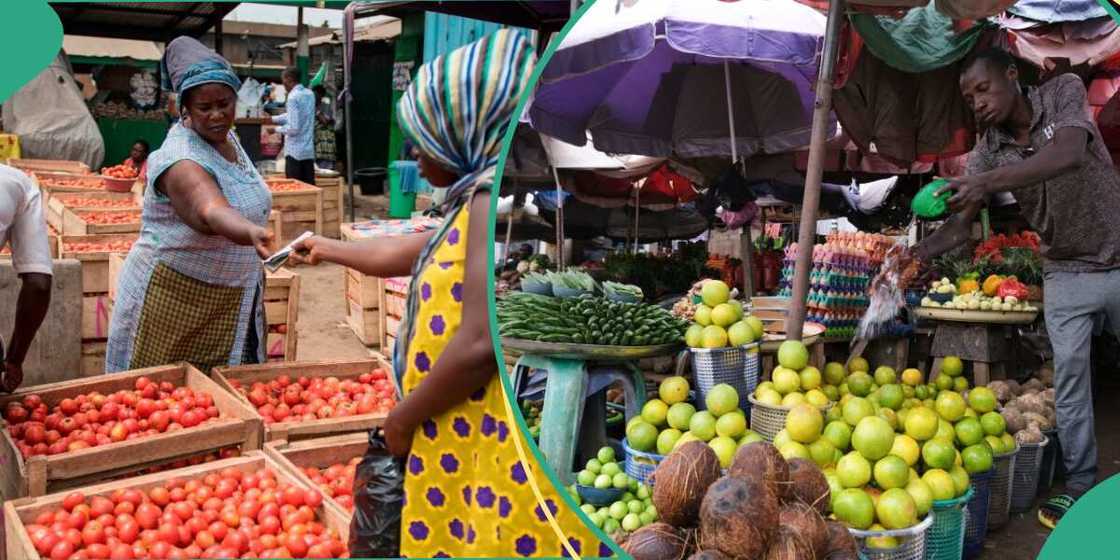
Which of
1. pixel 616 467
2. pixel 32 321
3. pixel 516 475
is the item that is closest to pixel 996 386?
pixel 616 467

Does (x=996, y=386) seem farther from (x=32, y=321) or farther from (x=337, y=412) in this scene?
(x=32, y=321)

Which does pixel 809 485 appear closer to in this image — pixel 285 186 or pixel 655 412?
pixel 655 412

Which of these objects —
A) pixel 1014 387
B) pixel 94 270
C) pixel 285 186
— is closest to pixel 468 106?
pixel 1014 387

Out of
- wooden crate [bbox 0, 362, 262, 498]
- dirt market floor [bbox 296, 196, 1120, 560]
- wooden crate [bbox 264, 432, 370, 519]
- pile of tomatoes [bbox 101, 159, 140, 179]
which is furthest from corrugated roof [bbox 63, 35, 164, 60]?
wooden crate [bbox 264, 432, 370, 519]

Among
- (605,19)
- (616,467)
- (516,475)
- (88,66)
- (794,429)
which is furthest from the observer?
(88,66)

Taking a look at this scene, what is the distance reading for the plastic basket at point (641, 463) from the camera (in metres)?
2.38

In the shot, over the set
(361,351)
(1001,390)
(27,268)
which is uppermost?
(27,268)

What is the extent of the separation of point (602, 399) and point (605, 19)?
963 mm

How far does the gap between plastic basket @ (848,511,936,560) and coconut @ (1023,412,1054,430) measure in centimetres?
169

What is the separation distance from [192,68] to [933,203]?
2.49 metres

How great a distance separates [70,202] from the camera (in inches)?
336

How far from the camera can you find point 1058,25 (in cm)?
262

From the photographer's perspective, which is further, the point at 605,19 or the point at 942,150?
the point at 942,150

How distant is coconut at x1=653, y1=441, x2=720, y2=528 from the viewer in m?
2.20
